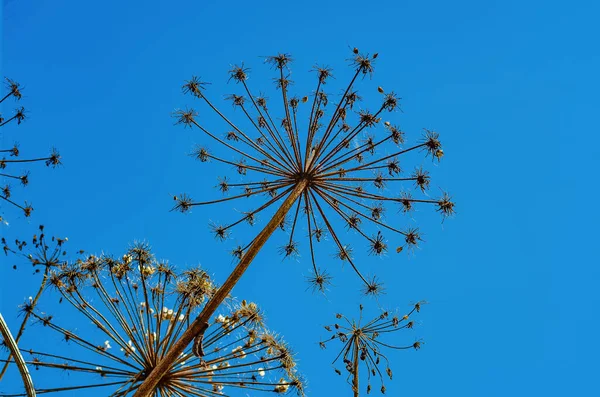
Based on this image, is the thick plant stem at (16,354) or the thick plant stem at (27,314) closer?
the thick plant stem at (16,354)

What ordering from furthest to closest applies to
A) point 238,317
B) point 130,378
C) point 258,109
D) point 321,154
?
point 258,109 < point 321,154 < point 238,317 < point 130,378

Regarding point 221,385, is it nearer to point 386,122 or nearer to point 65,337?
point 65,337

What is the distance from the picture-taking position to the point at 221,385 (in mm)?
10617

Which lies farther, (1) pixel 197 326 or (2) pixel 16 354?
(1) pixel 197 326

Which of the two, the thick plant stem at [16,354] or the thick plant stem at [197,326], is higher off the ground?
the thick plant stem at [197,326]

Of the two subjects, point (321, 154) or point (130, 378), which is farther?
point (321, 154)

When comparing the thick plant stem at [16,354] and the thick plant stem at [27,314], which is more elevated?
the thick plant stem at [27,314]

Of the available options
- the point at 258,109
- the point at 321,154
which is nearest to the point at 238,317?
the point at 321,154

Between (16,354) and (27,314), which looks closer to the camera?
(16,354)

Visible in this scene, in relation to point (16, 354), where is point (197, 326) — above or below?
above

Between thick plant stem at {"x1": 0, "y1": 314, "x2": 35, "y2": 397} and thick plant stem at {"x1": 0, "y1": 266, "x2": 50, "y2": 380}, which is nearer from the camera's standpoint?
thick plant stem at {"x1": 0, "y1": 314, "x2": 35, "y2": 397}

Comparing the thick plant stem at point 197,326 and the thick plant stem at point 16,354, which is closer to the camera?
the thick plant stem at point 16,354

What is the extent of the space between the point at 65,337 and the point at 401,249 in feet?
23.0

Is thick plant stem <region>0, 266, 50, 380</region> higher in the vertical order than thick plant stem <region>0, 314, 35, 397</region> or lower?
higher
